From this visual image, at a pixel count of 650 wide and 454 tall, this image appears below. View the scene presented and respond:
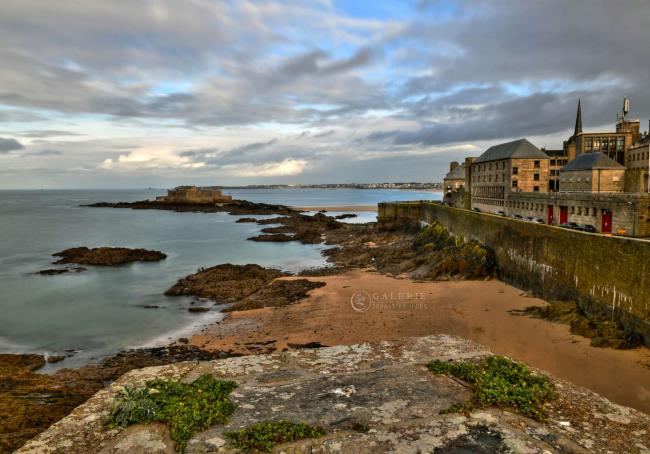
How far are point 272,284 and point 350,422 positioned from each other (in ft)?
66.6

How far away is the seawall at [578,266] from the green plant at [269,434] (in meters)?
12.2

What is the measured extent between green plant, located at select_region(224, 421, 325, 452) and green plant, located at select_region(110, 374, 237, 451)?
454 mm

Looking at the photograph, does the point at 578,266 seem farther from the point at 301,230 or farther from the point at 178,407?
the point at 301,230

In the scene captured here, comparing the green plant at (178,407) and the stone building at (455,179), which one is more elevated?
the stone building at (455,179)

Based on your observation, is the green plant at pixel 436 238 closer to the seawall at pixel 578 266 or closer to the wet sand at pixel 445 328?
the seawall at pixel 578 266

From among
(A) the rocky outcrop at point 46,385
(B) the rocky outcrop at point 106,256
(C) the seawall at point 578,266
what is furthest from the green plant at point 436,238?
(A) the rocky outcrop at point 46,385

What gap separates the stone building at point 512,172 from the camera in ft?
138

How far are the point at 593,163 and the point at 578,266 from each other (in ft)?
74.4

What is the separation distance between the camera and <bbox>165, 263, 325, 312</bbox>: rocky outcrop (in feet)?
71.5

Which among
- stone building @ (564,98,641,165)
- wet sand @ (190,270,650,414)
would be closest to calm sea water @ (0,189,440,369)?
wet sand @ (190,270,650,414)

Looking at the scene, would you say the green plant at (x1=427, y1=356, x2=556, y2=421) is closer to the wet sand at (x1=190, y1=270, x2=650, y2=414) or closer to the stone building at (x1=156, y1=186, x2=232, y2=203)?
the wet sand at (x1=190, y1=270, x2=650, y2=414)

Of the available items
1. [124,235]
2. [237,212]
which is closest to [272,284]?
[124,235]

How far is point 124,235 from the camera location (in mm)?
55094

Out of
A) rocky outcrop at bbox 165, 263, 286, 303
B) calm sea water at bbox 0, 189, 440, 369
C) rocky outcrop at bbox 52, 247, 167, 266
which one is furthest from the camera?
rocky outcrop at bbox 52, 247, 167, 266
